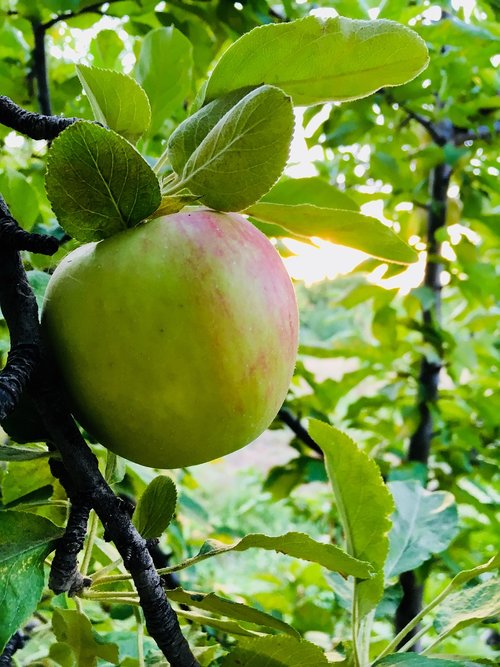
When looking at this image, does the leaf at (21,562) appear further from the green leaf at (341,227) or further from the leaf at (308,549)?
the green leaf at (341,227)

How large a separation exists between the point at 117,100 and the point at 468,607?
43 centimetres

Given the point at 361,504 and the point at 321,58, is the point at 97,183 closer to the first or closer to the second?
the point at 321,58

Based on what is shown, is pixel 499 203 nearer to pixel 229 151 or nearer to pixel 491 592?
pixel 491 592

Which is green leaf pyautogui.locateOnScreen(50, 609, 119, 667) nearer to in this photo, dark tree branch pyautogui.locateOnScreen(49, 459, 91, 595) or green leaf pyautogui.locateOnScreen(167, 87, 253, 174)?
dark tree branch pyautogui.locateOnScreen(49, 459, 91, 595)

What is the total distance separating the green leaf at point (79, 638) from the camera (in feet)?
1.43

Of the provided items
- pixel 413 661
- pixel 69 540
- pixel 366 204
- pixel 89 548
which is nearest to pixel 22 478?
pixel 89 548

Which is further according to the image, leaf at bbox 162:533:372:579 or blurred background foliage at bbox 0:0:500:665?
blurred background foliage at bbox 0:0:500:665

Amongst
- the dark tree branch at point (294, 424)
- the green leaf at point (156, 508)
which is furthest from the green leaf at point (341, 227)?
the dark tree branch at point (294, 424)

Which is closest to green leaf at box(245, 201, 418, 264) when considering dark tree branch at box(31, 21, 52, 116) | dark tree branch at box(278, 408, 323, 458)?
dark tree branch at box(31, 21, 52, 116)

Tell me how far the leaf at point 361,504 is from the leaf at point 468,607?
0.20 ft

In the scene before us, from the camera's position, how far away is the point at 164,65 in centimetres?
57

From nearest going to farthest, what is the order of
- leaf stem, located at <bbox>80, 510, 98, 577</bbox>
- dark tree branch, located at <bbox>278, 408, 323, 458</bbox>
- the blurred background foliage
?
leaf stem, located at <bbox>80, 510, 98, 577</bbox> → the blurred background foliage → dark tree branch, located at <bbox>278, 408, 323, 458</bbox>

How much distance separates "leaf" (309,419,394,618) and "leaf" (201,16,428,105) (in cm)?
23

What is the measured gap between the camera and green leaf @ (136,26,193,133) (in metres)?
0.56
